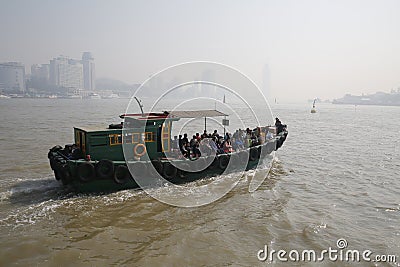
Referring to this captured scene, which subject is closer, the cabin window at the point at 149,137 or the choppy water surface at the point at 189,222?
the choppy water surface at the point at 189,222

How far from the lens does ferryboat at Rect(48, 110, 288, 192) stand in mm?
10891

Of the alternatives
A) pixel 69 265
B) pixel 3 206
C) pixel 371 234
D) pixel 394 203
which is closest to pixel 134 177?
pixel 3 206

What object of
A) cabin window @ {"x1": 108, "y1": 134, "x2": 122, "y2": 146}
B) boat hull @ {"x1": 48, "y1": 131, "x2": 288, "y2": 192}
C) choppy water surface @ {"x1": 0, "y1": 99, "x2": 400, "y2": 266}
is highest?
cabin window @ {"x1": 108, "y1": 134, "x2": 122, "y2": 146}

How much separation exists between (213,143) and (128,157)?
375 cm

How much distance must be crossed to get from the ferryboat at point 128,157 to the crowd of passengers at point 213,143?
14 cm

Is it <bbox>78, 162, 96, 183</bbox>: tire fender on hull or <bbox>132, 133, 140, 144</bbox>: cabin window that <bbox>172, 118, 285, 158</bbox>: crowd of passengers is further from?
<bbox>78, 162, 96, 183</bbox>: tire fender on hull

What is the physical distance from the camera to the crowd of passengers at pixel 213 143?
1312 centimetres

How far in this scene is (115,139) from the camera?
11.6 meters

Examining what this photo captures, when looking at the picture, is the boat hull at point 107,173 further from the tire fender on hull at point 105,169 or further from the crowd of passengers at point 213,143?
the crowd of passengers at point 213,143

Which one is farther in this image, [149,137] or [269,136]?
[269,136]

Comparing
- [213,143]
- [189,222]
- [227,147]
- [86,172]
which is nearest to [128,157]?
[86,172]

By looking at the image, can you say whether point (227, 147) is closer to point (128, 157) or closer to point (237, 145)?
point (237, 145)

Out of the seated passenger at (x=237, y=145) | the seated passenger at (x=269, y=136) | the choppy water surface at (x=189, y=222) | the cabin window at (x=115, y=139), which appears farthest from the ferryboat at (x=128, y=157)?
the seated passenger at (x=269, y=136)

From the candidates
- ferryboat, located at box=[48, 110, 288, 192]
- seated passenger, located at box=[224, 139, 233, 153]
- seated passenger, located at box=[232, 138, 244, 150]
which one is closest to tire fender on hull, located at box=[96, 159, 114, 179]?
ferryboat, located at box=[48, 110, 288, 192]
